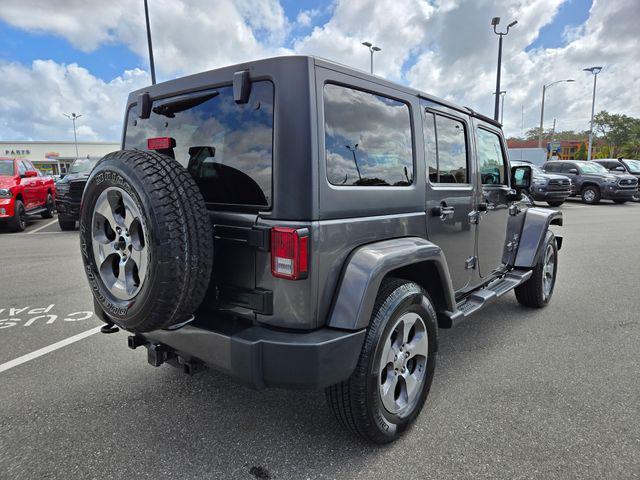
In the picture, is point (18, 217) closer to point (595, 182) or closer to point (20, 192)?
point (20, 192)

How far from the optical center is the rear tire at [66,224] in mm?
10430

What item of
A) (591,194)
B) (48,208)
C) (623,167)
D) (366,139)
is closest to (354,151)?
(366,139)

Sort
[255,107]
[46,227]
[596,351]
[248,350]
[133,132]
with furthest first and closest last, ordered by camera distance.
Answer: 1. [46,227]
2. [596,351]
3. [133,132]
4. [255,107]
5. [248,350]

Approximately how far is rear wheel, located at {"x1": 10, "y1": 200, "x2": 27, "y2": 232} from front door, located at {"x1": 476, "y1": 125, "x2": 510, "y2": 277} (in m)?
10.6

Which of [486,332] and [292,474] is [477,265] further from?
[292,474]

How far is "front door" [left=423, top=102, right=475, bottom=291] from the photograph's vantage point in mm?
2900

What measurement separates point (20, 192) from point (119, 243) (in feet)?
34.0

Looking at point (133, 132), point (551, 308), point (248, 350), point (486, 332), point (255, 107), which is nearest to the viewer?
point (248, 350)

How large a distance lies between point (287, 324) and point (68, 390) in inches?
74.6

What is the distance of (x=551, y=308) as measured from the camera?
4.78 metres

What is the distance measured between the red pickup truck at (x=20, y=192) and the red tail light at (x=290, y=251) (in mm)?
10552

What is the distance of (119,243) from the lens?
7.16 ft

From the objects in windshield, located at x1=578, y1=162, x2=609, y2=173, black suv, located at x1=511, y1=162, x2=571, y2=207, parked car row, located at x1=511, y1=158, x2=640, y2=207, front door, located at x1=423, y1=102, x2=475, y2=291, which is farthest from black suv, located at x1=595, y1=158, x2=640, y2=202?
front door, located at x1=423, y1=102, x2=475, y2=291

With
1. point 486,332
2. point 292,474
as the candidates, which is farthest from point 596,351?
point 292,474
